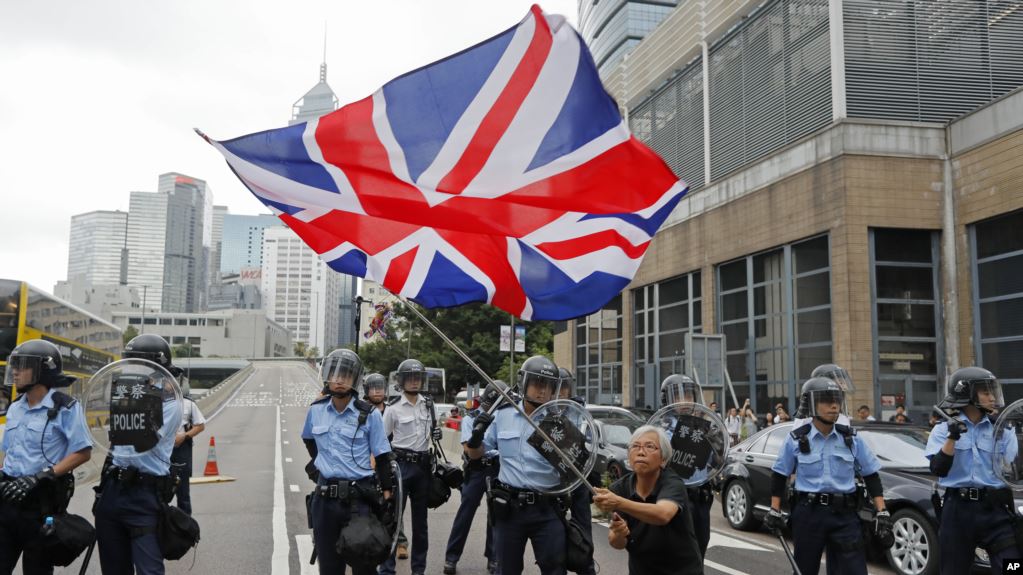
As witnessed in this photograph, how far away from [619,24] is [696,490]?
76.4 metres

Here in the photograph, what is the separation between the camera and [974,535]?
20.1 ft

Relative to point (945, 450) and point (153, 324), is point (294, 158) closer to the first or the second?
point (945, 450)

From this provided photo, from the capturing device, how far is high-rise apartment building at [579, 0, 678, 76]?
76.1 m

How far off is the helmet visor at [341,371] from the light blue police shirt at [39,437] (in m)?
1.63

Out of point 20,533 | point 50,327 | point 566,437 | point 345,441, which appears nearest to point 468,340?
point 50,327

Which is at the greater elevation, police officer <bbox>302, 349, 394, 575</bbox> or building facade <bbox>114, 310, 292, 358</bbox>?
building facade <bbox>114, 310, 292, 358</bbox>

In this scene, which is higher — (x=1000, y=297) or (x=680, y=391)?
(x=1000, y=297)

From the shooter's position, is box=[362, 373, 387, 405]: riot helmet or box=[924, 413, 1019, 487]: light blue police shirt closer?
box=[924, 413, 1019, 487]: light blue police shirt

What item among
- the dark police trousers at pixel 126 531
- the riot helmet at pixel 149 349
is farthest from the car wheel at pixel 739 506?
the dark police trousers at pixel 126 531

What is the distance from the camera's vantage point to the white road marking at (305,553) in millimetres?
8141

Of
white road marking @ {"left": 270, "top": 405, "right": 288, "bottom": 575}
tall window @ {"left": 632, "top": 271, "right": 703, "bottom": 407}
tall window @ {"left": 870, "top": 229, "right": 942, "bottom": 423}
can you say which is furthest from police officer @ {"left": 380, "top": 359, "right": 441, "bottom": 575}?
tall window @ {"left": 632, "top": 271, "right": 703, "bottom": 407}

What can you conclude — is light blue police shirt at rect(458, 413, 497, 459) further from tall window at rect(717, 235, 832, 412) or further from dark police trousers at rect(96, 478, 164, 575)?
tall window at rect(717, 235, 832, 412)

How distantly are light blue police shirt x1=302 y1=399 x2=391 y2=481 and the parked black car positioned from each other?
2.85 m

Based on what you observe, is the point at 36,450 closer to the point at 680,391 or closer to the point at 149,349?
the point at 149,349
